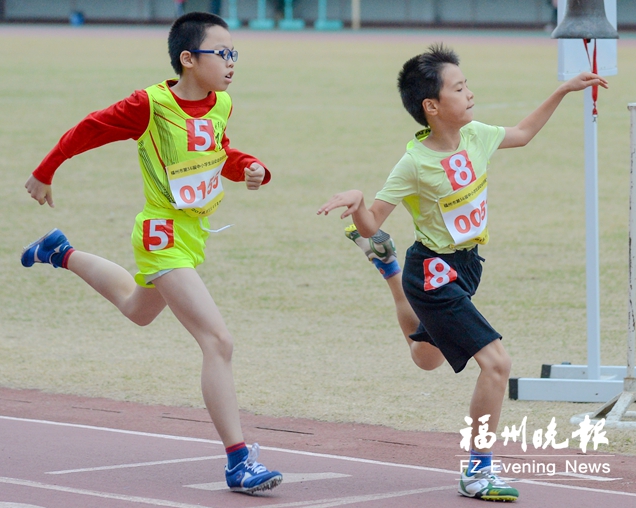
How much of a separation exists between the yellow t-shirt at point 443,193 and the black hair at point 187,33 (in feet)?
3.73

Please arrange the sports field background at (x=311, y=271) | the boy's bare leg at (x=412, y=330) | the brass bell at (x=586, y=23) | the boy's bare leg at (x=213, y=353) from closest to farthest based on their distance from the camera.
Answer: the boy's bare leg at (x=213, y=353) → the boy's bare leg at (x=412, y=330) → the brass bell at (x=586, y=23) → the sports field background at (x=311, y=271)

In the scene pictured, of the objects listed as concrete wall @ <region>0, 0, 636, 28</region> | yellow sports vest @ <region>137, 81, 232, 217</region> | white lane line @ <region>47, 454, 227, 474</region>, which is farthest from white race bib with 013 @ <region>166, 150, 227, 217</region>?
concrete wall @ <region>0, 0, 636, 28</region>

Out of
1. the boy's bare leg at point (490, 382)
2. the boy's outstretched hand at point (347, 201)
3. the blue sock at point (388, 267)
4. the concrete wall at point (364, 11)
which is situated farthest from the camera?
the concrete wall at point (364, 11)

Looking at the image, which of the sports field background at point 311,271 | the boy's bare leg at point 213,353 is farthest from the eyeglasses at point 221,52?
the sports field background at point 311,271

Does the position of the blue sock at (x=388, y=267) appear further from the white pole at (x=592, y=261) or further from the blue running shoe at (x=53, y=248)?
the blue running shoe at (x=53, y=248)

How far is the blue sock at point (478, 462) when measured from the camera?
4891mm

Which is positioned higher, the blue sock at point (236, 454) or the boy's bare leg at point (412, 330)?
the boy's bare leg at point (412, 330)

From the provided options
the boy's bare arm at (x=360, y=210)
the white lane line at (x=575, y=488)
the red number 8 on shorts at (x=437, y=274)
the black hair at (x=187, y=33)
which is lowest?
the white lane line at (x=575, y=488)

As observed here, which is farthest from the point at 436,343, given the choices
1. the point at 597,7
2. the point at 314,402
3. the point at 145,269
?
the point at 597,7

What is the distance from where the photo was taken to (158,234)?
5199 mm

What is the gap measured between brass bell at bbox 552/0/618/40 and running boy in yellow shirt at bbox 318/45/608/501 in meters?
0.89

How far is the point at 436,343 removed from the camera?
509cm

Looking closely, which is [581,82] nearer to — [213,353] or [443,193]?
[443,193]

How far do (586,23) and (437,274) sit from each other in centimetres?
199
